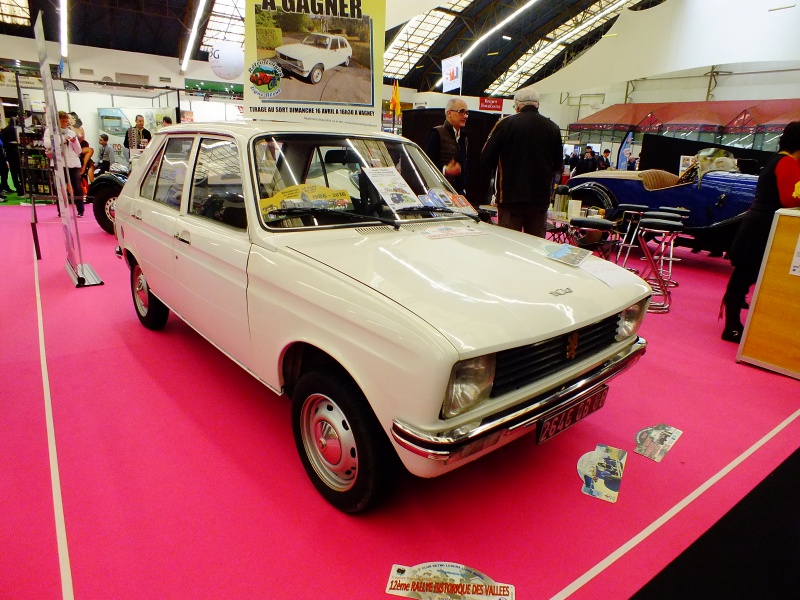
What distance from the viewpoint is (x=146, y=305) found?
12.4ft

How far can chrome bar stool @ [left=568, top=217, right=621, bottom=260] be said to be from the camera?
5.03 m

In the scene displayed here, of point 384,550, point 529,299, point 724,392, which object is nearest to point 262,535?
point 384,550

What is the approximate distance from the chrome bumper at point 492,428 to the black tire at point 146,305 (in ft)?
9.32

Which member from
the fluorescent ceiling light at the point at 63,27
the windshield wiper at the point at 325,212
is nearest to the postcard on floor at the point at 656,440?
the windshield wiper at the point at 325,212

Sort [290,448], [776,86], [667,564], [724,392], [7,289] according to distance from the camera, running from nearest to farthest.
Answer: [667,564] → [290,448] → [724,392] → [7,289] → [776,86]

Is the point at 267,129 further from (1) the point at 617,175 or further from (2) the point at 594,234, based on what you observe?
(1) the point at 617,175

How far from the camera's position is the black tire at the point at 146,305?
3.70 meters

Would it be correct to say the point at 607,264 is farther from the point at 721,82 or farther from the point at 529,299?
the point at 721,82

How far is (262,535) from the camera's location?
6.26ft

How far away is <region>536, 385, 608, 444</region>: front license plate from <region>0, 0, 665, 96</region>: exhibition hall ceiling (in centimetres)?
1632

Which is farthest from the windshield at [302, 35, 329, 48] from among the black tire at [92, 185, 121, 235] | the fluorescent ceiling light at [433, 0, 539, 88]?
the fluorescent ceiling light at [433, 0, 539, 88]

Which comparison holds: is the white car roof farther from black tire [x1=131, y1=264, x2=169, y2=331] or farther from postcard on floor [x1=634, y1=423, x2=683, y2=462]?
postcard on floor [x1=634, y1=423, x2=683, y2=462]

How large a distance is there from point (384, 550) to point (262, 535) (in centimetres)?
50

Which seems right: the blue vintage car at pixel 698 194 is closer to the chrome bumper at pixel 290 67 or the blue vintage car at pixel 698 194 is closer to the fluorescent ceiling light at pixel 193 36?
the chrome bumper at pixel 290 67
